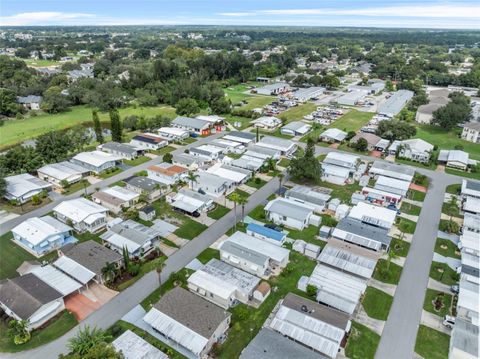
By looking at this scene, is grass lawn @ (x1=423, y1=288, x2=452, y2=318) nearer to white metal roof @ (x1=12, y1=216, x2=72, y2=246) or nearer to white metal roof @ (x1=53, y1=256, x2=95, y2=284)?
white metal roof @ (x1=53, y1=256, x2=95, y2=284)

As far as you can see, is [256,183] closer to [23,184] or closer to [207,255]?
[207,255]

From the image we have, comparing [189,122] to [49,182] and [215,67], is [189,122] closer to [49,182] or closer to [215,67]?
[49,182]

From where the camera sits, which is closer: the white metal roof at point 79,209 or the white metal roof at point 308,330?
the white metal roof at point 308,330

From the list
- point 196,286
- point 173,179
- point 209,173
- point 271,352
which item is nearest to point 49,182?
point 173,179

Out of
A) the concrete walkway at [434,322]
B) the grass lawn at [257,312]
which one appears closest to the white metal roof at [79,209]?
the grass lawn at [257,312]

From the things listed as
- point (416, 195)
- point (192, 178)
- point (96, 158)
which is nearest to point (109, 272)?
point (192, 178)

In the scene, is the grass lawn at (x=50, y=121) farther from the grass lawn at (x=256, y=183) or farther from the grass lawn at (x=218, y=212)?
the grass lawn at (x=218, y=212)

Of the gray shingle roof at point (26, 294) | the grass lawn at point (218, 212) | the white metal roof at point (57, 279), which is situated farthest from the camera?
the grass lawn at point (218, 212)
